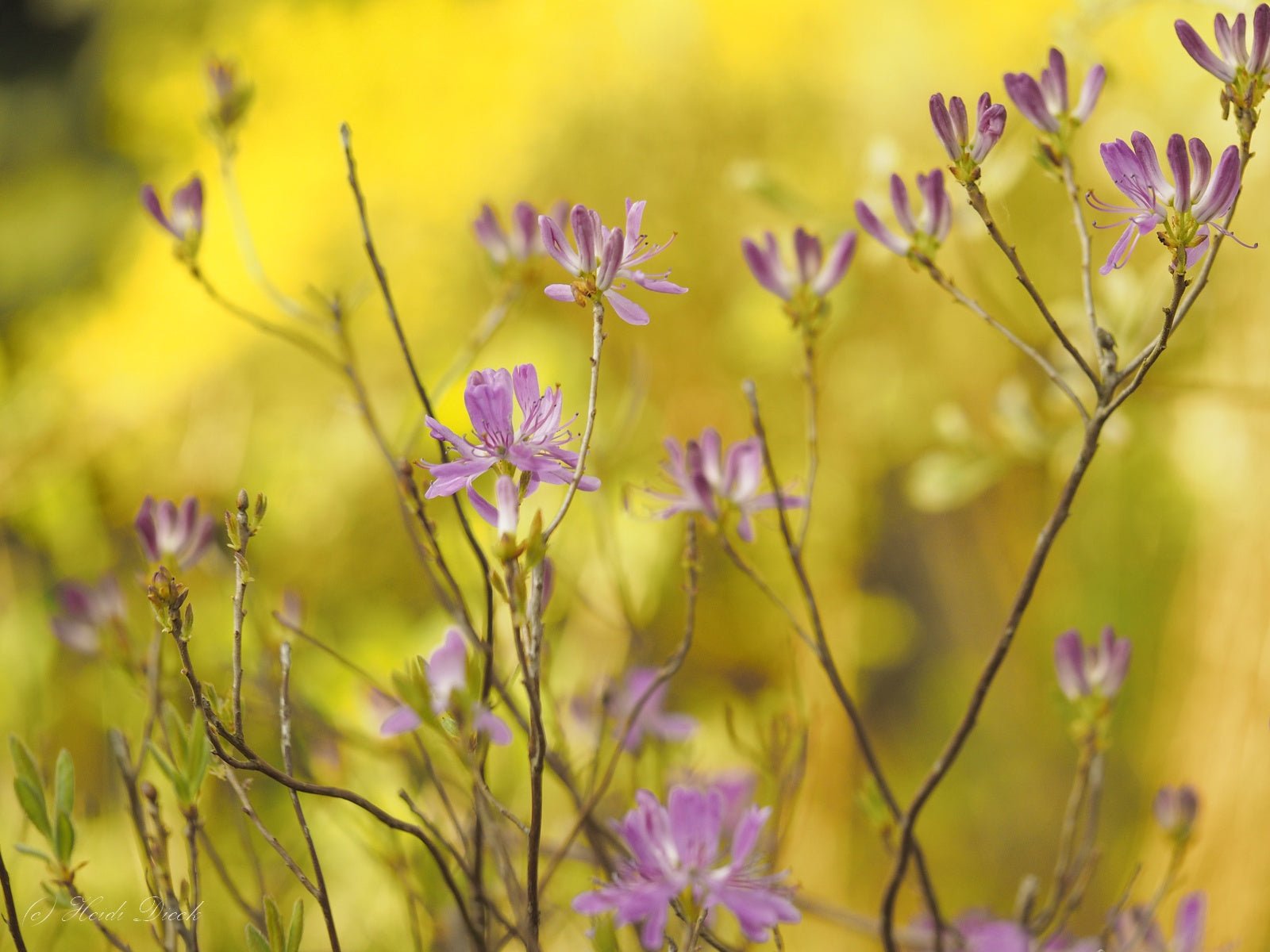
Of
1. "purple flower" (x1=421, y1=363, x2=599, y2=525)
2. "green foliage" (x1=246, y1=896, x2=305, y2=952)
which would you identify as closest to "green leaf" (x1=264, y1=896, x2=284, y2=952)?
"green foliage" (x1=246, y1=896, x2=305, y2=952)

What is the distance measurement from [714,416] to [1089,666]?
0.82 meters

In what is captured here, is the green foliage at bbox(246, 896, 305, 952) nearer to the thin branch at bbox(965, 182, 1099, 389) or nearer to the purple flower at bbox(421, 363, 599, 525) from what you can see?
the purple flower at bbox(421, 363, 599, 525)

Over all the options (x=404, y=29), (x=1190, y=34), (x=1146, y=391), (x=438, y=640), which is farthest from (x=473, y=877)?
(x=404, y=29)

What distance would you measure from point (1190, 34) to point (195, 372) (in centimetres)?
133

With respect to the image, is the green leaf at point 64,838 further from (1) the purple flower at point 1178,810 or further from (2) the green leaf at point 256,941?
(1) the purple flower at point 1178,810

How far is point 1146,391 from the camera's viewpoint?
0.77 metres

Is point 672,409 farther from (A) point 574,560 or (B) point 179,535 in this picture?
(B) point 179,535

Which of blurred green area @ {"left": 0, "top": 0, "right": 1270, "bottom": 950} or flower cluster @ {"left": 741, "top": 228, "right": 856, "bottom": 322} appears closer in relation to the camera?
flower cluster @ {"left": 741, "top": 228, "right": 856, "bottom": 322}

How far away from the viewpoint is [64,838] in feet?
0.96

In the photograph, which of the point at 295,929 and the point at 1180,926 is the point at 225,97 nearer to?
the point at 295,929

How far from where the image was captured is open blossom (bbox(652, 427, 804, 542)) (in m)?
0.35

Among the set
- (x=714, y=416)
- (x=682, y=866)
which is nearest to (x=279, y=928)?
(x=682, y=866)

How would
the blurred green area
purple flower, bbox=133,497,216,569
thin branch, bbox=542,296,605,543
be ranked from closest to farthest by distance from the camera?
thin branch, bbox=542,296,605,543 → purple flower, bbox=133,497,216,569 → the blurred green area

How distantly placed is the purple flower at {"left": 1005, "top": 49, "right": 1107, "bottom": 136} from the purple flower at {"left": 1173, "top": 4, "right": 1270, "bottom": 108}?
0.05 meters
